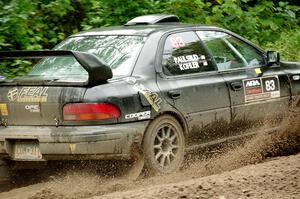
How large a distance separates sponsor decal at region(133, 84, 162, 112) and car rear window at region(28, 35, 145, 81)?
0.23 meters

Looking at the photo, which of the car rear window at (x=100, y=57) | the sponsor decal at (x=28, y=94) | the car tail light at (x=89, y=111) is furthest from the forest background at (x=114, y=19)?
the car tail light at (x=89, y=111)

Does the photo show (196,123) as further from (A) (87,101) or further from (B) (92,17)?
(B) (92,17)

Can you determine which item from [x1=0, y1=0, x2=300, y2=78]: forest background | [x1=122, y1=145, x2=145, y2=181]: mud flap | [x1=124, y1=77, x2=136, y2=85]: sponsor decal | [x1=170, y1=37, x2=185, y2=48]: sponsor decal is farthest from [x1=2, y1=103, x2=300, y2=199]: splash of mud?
[x1=0, y1=0, x2=300, y2=78]: forest background

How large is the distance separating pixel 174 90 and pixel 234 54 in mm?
1329

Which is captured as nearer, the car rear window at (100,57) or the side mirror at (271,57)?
the car rear window at (100,57)

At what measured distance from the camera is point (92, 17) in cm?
1106

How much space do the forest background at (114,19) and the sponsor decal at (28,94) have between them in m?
3.02

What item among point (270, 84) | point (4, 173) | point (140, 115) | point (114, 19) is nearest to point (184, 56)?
point (140, 115)

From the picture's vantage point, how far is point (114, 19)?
11.1 meters

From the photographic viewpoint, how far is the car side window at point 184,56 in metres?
6.66

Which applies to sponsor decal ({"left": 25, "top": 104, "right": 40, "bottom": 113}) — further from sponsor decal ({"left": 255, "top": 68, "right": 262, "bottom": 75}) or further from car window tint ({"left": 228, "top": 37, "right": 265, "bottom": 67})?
sponsor decal ({"left": 255, "top": 68, "right": 262, "bottom": 75})

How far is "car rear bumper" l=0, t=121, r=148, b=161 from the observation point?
5785 millimetres

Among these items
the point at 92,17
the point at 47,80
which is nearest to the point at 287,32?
the point at 92,17

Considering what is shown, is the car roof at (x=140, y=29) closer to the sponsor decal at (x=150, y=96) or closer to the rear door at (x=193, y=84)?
the rear door at (x=193, y=84)
